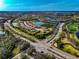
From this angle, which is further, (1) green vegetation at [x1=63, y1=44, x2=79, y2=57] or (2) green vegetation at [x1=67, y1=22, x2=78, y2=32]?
(2) green vegetation at [x1=67, y1=22, x2=78, y2=32]

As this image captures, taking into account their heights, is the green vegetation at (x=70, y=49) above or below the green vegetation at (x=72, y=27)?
below

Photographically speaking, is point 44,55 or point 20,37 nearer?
point 44,55

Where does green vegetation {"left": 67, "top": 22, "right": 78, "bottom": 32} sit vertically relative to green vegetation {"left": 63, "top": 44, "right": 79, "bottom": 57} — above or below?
above

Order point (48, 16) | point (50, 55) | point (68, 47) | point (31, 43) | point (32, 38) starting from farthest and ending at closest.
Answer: point (48, 16) → point (32, 38) → point (31, 43) → point (68, 47) → point (50, 55)

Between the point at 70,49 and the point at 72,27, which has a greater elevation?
the point at 72,27

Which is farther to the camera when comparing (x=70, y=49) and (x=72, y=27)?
(x=72, y=27)

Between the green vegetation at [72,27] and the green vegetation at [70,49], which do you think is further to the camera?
the green vegetation at [72,27]

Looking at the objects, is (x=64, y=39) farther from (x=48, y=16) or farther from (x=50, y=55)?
(x=48, y=16)

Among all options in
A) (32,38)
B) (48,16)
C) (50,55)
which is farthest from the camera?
(48,16)

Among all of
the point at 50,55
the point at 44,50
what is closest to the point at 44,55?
the point at 50,55
